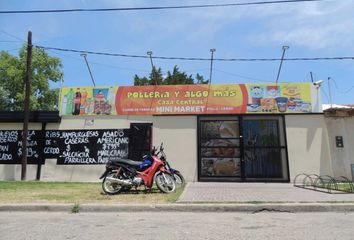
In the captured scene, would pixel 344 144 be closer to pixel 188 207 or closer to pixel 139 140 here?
pixel 139 140

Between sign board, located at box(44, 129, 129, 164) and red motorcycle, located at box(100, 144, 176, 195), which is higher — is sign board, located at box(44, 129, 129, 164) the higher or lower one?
the higher one

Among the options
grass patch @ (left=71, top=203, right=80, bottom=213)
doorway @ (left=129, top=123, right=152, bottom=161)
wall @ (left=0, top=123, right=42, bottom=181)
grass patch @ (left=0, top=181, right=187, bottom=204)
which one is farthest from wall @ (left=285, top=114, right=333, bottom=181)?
wall @ (left=0, top=123, right=42, bottom=181)

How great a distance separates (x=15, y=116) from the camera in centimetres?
1636

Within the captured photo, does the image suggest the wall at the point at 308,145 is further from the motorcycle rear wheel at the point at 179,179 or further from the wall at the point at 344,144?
the motorcycle rear wheel at the point at 179,179

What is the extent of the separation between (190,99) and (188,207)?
7738 millimetres

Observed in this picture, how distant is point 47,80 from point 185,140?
92.5ft

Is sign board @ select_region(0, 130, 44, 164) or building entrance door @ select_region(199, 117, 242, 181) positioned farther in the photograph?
sign board @ select_region(0, 130, 44, 164)

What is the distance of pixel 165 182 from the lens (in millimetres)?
11258

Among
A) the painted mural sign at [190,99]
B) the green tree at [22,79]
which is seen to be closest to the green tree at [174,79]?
the green tree at [22,79]

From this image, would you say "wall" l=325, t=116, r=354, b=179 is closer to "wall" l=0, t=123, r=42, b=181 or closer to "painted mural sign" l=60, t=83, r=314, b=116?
"painted mural sign" l=60, t=83, r=314, b=116

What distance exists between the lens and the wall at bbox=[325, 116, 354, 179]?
1512 centimetres

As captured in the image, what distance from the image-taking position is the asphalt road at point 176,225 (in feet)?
20.0

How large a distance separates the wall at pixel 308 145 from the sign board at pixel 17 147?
34.1 ft

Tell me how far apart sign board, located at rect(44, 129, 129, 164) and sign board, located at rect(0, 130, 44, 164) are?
1.07 ft
